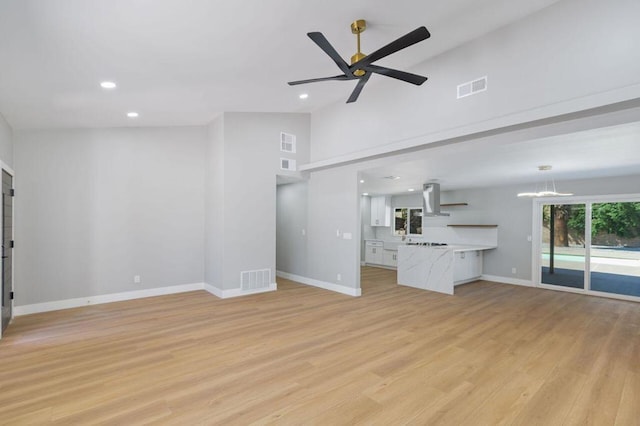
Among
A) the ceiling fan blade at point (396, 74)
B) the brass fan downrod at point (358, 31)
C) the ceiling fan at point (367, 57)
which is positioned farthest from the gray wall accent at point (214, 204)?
the ceiling fan blade at point (396, 74)

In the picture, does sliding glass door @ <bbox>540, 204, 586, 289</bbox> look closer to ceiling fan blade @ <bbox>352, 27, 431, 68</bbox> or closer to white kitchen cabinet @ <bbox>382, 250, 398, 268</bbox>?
white kitchen cabinet @ <bbox>382, 250, 398, 268</bbox>

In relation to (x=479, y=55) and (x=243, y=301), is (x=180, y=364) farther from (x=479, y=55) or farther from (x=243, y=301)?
(x=479, y=55)

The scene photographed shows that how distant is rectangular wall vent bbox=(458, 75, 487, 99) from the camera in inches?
156

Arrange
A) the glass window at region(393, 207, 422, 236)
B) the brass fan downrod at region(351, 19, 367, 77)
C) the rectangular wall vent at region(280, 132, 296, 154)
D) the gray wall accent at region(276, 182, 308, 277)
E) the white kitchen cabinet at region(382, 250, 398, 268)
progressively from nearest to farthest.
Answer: the brass fan downrod at region(351, 19, 367, 77), the rectangular wall vent at region(280, 132, 296, 154), the gray wall accent at region(276, 182, 308, 277), the white kitchen cabinet at region(382, 250, 398, 268), the glass window at region(393, 207, 422, 236)

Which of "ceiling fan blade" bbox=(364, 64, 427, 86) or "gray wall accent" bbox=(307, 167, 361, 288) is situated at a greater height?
"ceiling fan blade" bbox=(364, 64, 427, 86)

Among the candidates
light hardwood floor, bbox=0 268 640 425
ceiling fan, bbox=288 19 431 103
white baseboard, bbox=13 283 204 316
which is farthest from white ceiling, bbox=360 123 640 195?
white baseboard, bbox=13 283 204 316

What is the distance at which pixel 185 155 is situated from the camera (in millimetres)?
6109

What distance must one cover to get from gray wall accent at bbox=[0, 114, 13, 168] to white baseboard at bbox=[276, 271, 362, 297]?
5290 mm

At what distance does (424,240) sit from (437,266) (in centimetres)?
305

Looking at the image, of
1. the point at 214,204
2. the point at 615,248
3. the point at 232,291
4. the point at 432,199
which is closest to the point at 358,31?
the point at 214,204

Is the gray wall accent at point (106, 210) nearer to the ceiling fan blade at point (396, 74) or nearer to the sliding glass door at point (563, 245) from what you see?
the ceiling fan blade at point (396, 74)

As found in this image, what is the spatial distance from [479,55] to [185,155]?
5227 mm

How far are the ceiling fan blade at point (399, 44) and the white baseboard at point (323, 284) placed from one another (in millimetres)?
4132

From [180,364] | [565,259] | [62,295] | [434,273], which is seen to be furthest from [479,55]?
[62,295]
